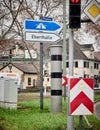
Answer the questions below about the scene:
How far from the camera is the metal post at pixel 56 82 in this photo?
12.1m

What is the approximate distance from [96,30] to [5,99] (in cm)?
2597

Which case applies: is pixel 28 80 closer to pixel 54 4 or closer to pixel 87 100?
pixel 54 4

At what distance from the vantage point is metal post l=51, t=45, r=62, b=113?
12.1 m

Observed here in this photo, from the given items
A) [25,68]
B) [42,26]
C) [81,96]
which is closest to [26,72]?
[25,68]

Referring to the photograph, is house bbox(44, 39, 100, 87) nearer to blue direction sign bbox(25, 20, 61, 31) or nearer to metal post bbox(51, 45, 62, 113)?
metal post bbox(51, 45, 62, 113)

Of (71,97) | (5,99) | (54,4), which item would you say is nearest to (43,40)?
(5,99)

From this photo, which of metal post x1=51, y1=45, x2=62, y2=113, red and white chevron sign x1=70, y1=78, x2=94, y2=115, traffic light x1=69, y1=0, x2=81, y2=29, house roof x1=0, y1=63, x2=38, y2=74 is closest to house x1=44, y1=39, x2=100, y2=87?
house roof x1=0, y1=63, x2=38, y2=74

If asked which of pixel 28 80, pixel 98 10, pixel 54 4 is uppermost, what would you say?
pixel 54 4

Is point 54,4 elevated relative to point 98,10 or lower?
elevated

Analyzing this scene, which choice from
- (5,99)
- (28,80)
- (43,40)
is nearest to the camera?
(43,40)

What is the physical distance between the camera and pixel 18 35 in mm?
37375

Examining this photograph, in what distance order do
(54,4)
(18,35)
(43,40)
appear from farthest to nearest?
(18,35), (54,4), (43,40)

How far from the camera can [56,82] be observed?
12.3 meters

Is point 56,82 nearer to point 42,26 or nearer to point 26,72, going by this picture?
point 42,26
